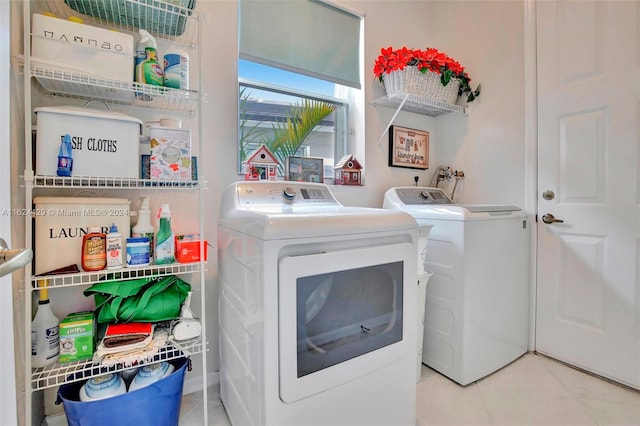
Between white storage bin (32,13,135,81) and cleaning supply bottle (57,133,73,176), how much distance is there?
0.84 ft

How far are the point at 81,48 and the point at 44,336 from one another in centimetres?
106

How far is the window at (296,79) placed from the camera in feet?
5.87

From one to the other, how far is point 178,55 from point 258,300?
41.5 inches

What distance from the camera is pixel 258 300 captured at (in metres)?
0.92

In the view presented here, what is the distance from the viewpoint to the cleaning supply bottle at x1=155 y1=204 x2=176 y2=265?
119cm

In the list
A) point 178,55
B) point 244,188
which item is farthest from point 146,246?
point 178,55

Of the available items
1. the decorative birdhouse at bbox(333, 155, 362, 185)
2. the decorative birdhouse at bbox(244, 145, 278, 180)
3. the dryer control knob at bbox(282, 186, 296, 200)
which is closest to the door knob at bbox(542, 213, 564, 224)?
the decorative birdhouse at bbox(333, 155, 362, 185)

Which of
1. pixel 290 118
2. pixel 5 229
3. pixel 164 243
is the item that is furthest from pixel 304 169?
pixel 5 229

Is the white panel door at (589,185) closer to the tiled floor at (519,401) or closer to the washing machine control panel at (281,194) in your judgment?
the tiled floor at (519,401)

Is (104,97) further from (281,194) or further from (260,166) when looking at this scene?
(281,194)

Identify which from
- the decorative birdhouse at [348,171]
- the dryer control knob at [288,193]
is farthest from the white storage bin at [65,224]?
the decorative birdhouse at [348,171]

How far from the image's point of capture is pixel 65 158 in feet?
3.29

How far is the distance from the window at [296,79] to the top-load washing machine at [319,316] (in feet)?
2.61

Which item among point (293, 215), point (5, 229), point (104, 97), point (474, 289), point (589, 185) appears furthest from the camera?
point (589, 185)
